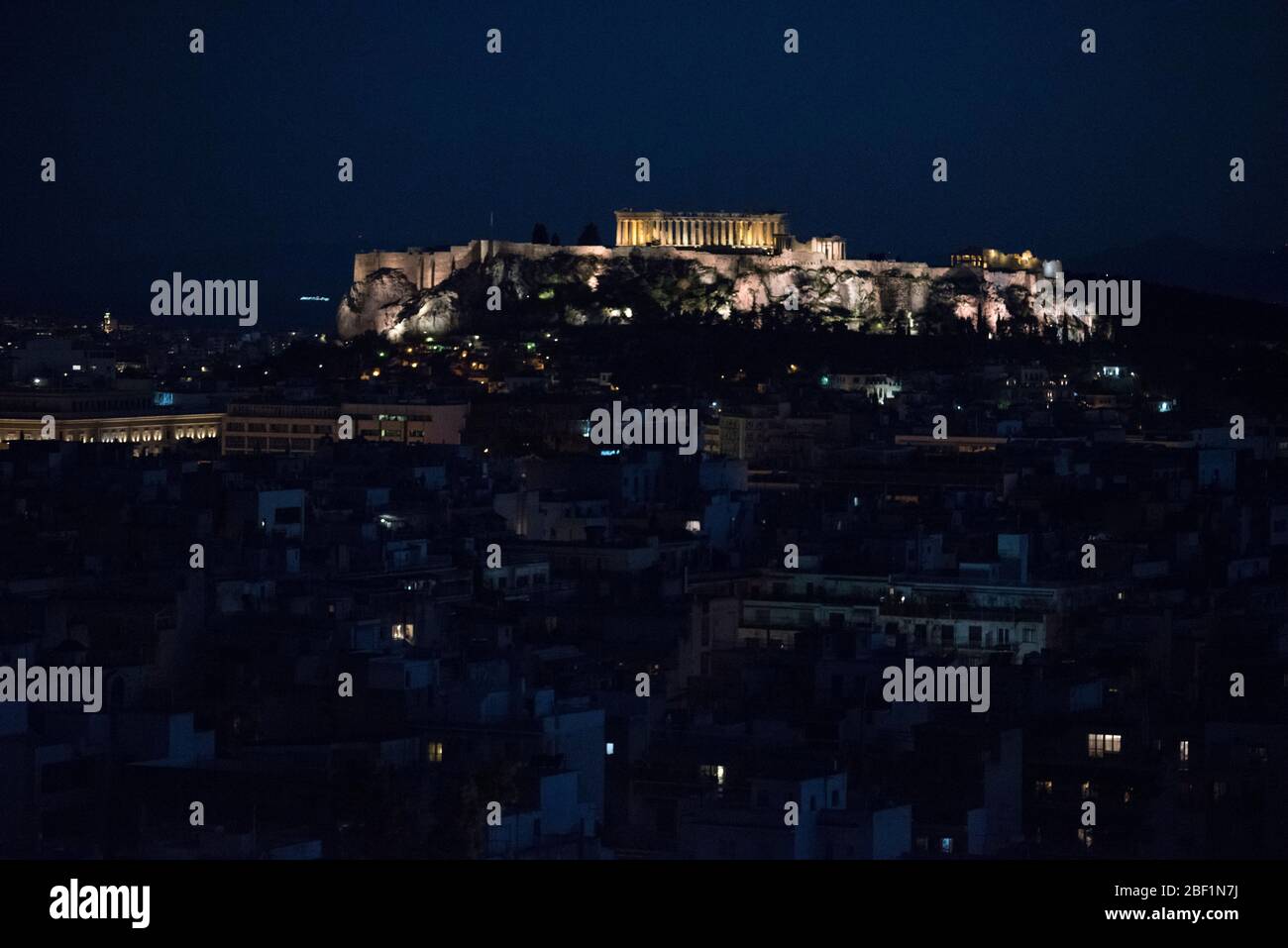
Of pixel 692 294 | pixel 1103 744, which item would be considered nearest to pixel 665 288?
pixel 692 294

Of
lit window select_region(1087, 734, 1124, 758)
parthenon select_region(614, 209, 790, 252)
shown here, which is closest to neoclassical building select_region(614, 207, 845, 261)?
parthenon select_region(614, 209, 790, 252)

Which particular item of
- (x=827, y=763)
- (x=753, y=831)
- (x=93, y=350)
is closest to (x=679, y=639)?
(x=827, y=763)

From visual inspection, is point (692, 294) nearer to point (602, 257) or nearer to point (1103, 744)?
point (602, 257)

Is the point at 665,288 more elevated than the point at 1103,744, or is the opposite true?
the point at 665,288

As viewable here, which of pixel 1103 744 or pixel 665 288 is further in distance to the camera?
pixel 665 288

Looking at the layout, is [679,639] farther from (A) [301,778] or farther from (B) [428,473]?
(B) [428,473]

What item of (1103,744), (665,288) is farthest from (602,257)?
(1103,744)
